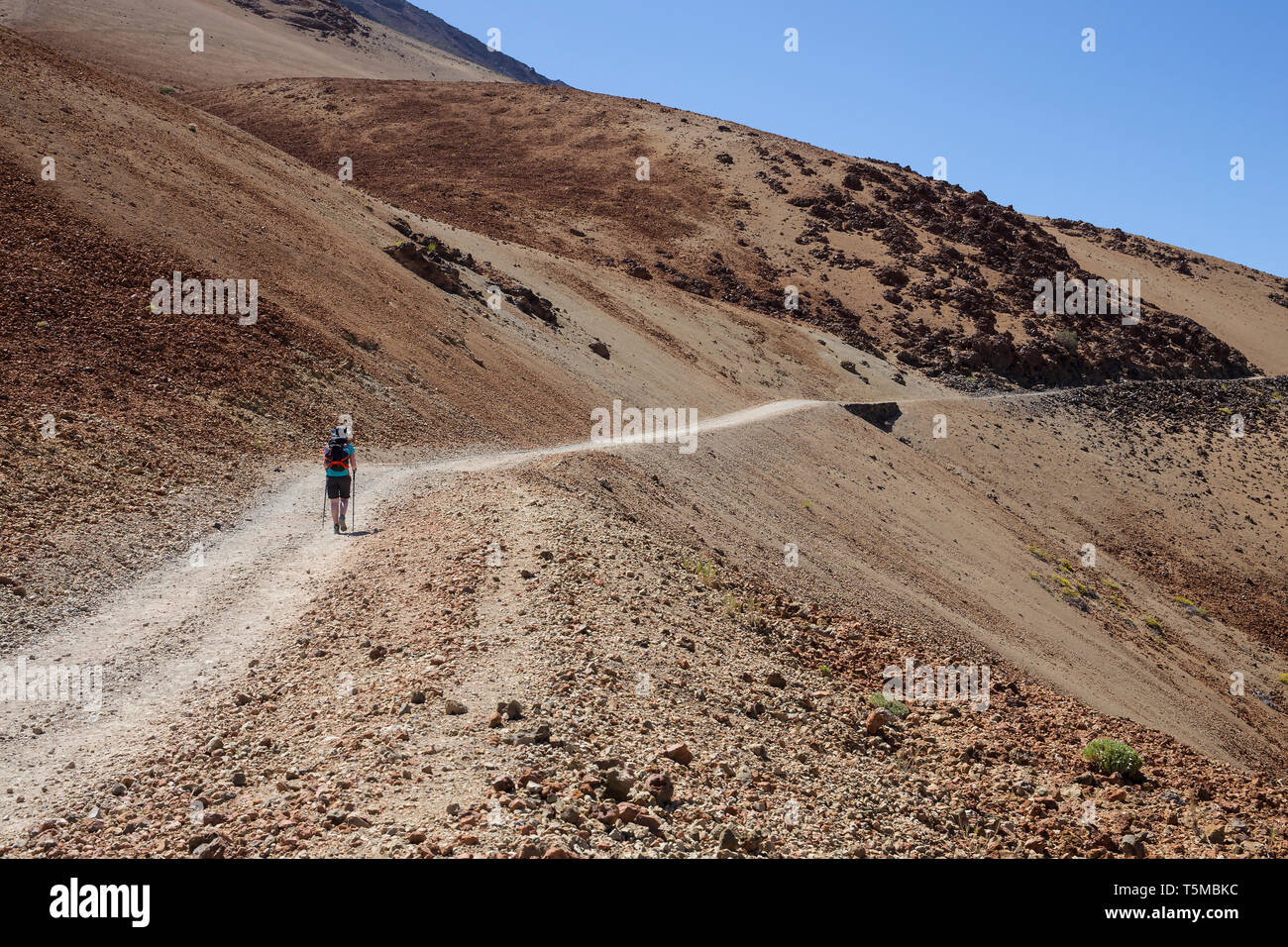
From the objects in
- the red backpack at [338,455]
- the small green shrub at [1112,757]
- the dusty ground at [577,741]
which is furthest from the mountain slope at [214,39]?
the small green shrub at [1112,757]

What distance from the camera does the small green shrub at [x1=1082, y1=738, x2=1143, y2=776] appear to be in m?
10.9

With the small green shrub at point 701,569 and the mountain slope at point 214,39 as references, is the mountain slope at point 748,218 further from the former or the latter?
the small green shrub at point 701,569

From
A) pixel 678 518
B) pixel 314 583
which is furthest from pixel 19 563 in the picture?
pixel 678 518

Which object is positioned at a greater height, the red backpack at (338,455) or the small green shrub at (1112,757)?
the red backpack at (338,455)

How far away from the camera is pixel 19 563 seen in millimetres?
10234

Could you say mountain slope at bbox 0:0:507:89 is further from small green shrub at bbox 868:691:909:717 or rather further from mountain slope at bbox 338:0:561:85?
small green shrub at bbox 868:691:909:717

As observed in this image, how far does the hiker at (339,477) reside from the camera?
1284 cm

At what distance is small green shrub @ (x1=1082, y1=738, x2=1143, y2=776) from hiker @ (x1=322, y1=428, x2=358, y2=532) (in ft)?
36.5

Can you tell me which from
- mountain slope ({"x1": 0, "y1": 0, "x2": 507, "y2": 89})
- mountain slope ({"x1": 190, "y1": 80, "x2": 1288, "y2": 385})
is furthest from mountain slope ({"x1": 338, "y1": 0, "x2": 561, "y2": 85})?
mountain slope ({"x1": 190, "y1": 80, "x2": 1288, "y2": 385})

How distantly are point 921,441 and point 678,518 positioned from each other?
21.9 m

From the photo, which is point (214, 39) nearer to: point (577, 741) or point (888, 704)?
point (888, 704)

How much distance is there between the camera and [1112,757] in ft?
36.1

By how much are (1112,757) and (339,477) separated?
11.5 meters

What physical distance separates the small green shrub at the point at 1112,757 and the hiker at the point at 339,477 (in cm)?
1114
